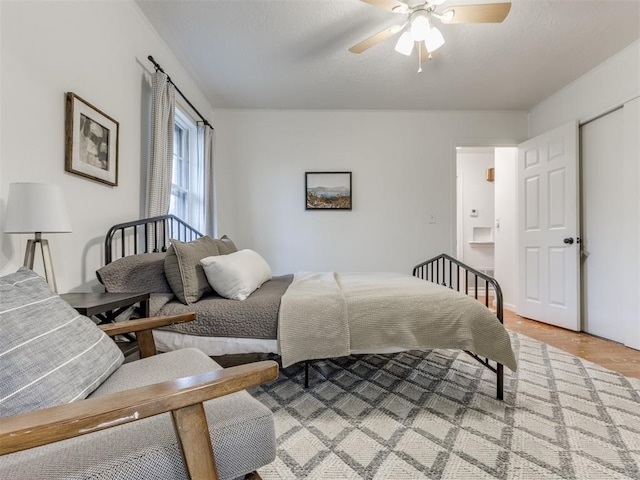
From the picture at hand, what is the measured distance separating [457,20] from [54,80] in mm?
2146

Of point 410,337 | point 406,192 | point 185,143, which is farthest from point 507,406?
point 185,143

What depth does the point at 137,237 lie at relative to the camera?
2178 millimetres

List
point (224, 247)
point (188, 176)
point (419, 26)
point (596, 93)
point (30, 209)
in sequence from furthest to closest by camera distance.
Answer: point (188, 176) < point (596, 93) < point (224, 247) < point (419, 26) < point (30, 209)

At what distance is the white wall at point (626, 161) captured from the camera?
252 cm

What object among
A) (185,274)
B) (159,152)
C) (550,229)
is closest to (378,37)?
(159,152)

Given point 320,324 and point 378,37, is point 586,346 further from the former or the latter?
point 378,37

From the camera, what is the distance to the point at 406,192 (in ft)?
12.5

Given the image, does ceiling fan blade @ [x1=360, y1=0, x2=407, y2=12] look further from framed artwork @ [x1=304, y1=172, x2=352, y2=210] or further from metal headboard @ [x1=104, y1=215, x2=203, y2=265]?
framed artwork @ [x1=304, y1=172, x2=352, y2=210]

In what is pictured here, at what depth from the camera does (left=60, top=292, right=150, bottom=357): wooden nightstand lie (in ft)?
3.99

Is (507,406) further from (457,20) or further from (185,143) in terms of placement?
(185,143)

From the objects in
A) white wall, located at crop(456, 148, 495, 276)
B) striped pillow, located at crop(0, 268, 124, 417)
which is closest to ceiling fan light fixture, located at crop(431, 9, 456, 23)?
striped pillow, located at crop(0, 268, 124, 417)

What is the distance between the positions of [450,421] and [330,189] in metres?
2.77

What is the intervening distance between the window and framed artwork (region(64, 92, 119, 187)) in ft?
3.81

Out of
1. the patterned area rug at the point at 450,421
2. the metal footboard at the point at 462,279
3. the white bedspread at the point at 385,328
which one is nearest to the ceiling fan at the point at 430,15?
the metal footboard at the point at 462,279
